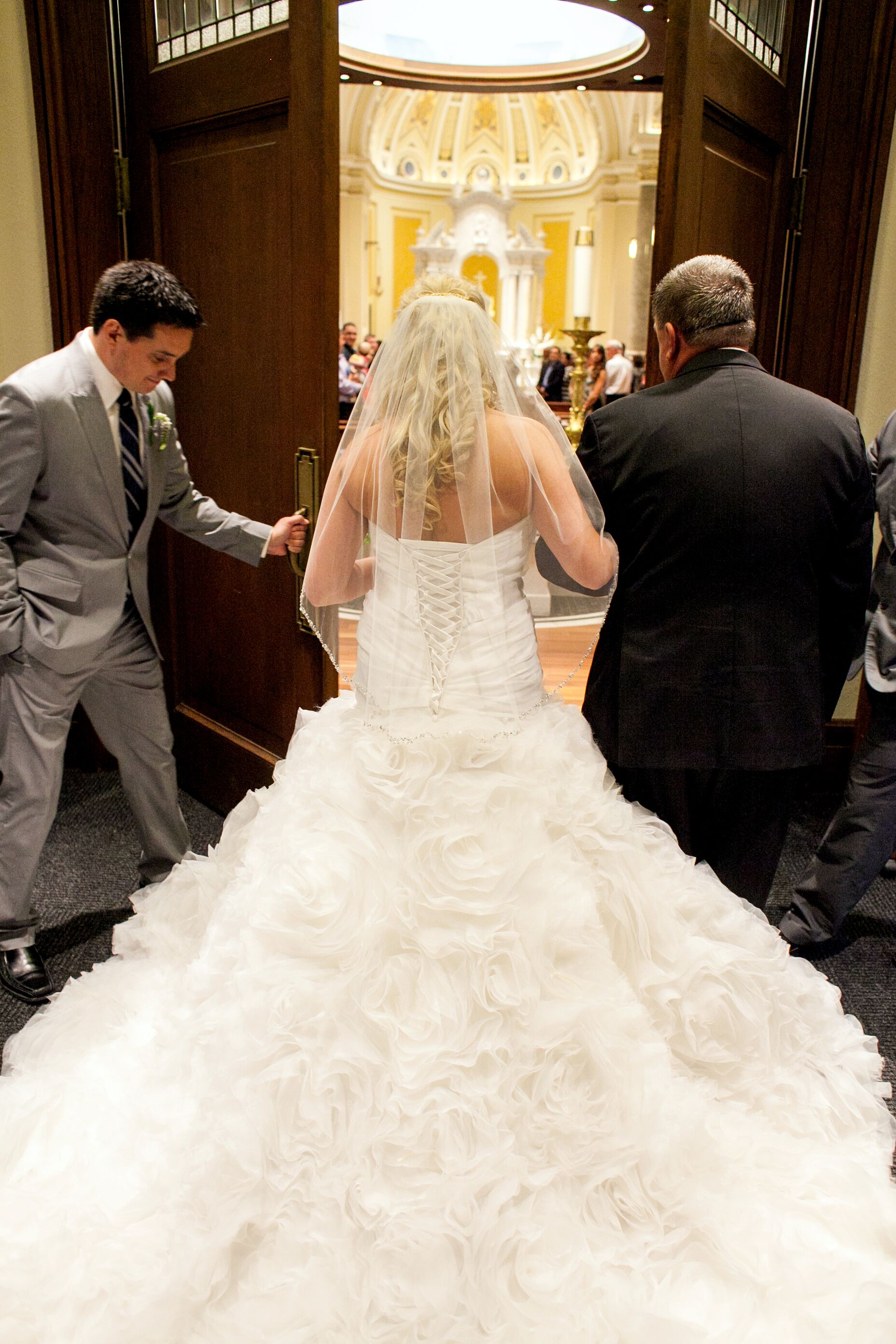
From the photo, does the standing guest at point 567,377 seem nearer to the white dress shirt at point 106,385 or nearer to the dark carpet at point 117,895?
the dark carpet at point 117,895

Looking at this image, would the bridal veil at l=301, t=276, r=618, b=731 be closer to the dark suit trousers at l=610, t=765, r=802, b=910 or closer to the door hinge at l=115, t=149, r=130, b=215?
the dark suit trousers at l=610, t=765, r=802, b=910

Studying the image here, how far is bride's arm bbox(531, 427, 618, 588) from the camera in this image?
2082 millimetres

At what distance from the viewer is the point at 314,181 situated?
2.88 metres

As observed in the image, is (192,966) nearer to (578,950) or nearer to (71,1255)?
(71,1255)

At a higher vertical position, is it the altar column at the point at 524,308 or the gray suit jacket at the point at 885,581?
the altar column at the point at 524,308

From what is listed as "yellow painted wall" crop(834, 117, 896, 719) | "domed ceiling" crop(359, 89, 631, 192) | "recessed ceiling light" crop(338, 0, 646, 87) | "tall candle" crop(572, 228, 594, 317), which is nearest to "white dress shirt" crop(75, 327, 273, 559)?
"yellow painted wall" crop(834, 117, 896, 719)

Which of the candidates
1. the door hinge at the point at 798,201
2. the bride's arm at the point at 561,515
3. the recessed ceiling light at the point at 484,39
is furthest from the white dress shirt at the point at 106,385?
the recessed ceiling light at the point at 484,39

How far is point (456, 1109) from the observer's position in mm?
1777

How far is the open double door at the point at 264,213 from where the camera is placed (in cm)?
288

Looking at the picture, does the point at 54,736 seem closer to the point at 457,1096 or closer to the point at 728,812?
the point at 457,1096

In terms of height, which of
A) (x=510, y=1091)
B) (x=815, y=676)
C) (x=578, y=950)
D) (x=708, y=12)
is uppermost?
(x=708, y=12)

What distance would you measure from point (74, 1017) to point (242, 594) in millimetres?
1636

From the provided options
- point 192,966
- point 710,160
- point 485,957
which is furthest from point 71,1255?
point 710,160

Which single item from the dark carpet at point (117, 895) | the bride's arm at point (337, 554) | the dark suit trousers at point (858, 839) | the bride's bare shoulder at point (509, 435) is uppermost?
the bride's bare shoulder at point (509, 435)
